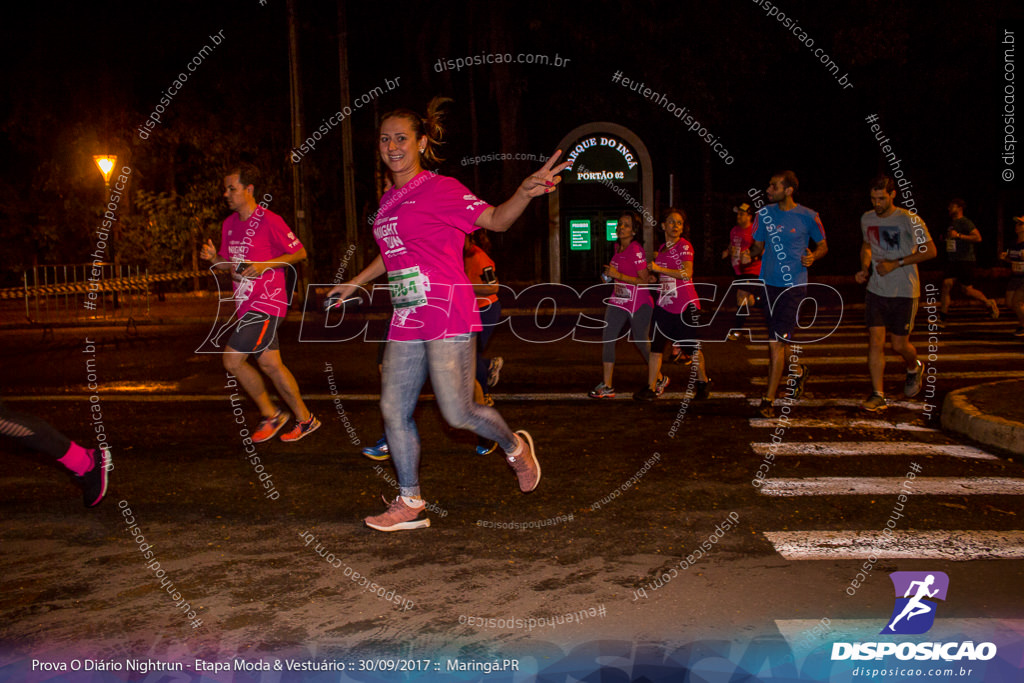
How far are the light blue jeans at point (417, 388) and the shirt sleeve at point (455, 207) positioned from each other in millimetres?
608

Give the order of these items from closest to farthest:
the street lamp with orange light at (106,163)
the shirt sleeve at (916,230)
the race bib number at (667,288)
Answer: the shirt sleeve at (916,230) → the race bib number at (667,288) → the street lamp with orange light at (106,163)

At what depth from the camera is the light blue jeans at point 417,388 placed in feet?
16.9

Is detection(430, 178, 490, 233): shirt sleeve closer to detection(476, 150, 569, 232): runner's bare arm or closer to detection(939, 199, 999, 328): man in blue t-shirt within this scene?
detection(476, 150, 569, 232): runner's bare arm

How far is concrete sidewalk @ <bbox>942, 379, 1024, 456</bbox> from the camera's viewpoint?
23.8 feet

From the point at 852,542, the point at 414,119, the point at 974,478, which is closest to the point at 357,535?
the point at 414,119

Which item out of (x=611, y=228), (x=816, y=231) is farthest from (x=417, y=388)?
(x=611, y=228)

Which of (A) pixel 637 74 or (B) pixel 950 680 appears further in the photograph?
(A) pixel 637 74

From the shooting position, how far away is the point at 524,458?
5.72 m

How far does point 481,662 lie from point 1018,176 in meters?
26.5

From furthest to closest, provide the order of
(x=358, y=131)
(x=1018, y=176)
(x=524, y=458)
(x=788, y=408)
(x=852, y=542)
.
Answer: (x=358, y=131) → (x=1018, y=176) → (x=788, y=408) → (x=524, y=458) → (x=852, y=542)

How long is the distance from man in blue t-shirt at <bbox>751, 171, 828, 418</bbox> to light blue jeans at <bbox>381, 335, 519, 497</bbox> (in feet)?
13.5

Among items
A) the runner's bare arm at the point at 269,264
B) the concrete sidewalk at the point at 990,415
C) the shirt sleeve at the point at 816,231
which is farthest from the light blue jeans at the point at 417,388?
the shirt sleeve at the point at 816,231

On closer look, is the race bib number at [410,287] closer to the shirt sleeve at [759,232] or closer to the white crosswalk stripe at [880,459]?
the white crosswalk stripe at [880,459]

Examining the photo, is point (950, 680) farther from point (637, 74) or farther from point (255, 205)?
point (637, 74)
